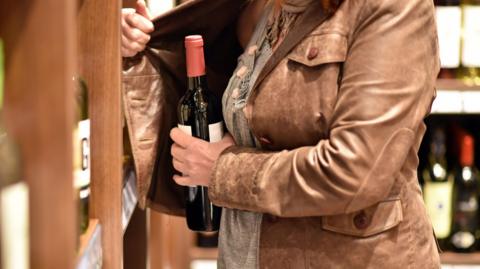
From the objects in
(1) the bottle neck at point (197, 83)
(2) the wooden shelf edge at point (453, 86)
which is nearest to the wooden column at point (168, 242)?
(1) the bottle neck at point (197, 83)

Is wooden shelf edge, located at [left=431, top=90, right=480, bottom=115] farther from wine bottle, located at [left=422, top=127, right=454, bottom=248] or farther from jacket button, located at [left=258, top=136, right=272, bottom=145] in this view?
jacket button, located at [left=258, top=136, right=272, bottom=145]

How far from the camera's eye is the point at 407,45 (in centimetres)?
106

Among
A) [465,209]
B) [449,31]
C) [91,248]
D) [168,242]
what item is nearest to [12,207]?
[91,248]

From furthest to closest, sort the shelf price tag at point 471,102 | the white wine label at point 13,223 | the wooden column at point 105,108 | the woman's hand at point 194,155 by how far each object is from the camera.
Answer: the shelf price tag at point 471,102 < the woman's hand at point 194,155 < the wooden column at point 105,108 < the white wine label at point 13,223

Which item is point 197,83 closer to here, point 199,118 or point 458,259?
point 199,118

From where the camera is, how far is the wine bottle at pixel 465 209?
2473mm

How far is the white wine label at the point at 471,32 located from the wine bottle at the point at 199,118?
1.23 meters

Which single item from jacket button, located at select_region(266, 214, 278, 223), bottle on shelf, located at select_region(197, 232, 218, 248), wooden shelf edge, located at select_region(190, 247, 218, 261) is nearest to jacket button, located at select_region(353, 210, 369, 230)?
jacket button, located at select_region(266, 214, 278, 223)

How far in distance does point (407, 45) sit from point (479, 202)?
5.16 ft

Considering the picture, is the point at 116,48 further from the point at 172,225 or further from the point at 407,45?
the point at 172,225

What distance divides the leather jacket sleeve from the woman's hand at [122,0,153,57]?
0.38m

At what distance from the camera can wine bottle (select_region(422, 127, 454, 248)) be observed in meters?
2.43

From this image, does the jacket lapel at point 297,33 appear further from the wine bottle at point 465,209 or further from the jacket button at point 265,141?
the wine bottle at point 465,209

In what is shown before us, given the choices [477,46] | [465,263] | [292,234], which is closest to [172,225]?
[465,263]
